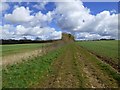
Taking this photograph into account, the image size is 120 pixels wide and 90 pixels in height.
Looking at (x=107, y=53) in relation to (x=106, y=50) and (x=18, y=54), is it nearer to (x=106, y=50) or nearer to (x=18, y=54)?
(x=106, y=50)

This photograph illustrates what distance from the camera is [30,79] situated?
17453 mm

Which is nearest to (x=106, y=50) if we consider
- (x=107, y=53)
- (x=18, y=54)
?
(x=107, y=53)

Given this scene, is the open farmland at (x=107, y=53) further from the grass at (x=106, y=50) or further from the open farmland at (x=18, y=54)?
the open farmland at (x=18, y=54)

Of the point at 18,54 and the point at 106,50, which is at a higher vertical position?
the point at 18,54

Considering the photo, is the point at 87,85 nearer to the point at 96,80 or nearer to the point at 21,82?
the point at 96,80

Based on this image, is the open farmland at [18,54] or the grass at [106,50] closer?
the open farmland at [18,54]

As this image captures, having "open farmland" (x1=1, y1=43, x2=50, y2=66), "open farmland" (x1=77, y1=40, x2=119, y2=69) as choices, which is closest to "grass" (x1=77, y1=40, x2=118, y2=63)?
"open farmland" (x1=77, y1=40, x2=119, y2=69)

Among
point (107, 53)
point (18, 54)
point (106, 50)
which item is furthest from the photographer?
point (106, 50)

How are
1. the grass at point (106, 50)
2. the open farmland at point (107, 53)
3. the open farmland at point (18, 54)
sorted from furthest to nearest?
the grass at point (106, 50)
the open farmland at point (107, 53)
the open farmland at point (18, 54)

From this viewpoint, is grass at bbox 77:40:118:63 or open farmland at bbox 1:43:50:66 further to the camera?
grass at bbox 77:40:118:63

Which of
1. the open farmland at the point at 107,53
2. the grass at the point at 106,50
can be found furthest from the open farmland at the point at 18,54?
the grass at the point at 106,50

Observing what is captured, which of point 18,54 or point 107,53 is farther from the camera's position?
point 107,53

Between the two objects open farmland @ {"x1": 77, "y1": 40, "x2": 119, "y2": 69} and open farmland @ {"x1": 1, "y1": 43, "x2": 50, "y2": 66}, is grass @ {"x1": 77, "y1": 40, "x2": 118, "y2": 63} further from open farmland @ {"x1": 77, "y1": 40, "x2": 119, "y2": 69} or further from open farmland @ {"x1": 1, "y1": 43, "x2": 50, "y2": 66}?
open farmland @ {"x1": 1, "y1": 43, "x2": 50, "y2": 66}

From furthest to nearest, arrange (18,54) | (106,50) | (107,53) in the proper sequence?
1. (106,50)
2. (107,53)
3. (18,54)
